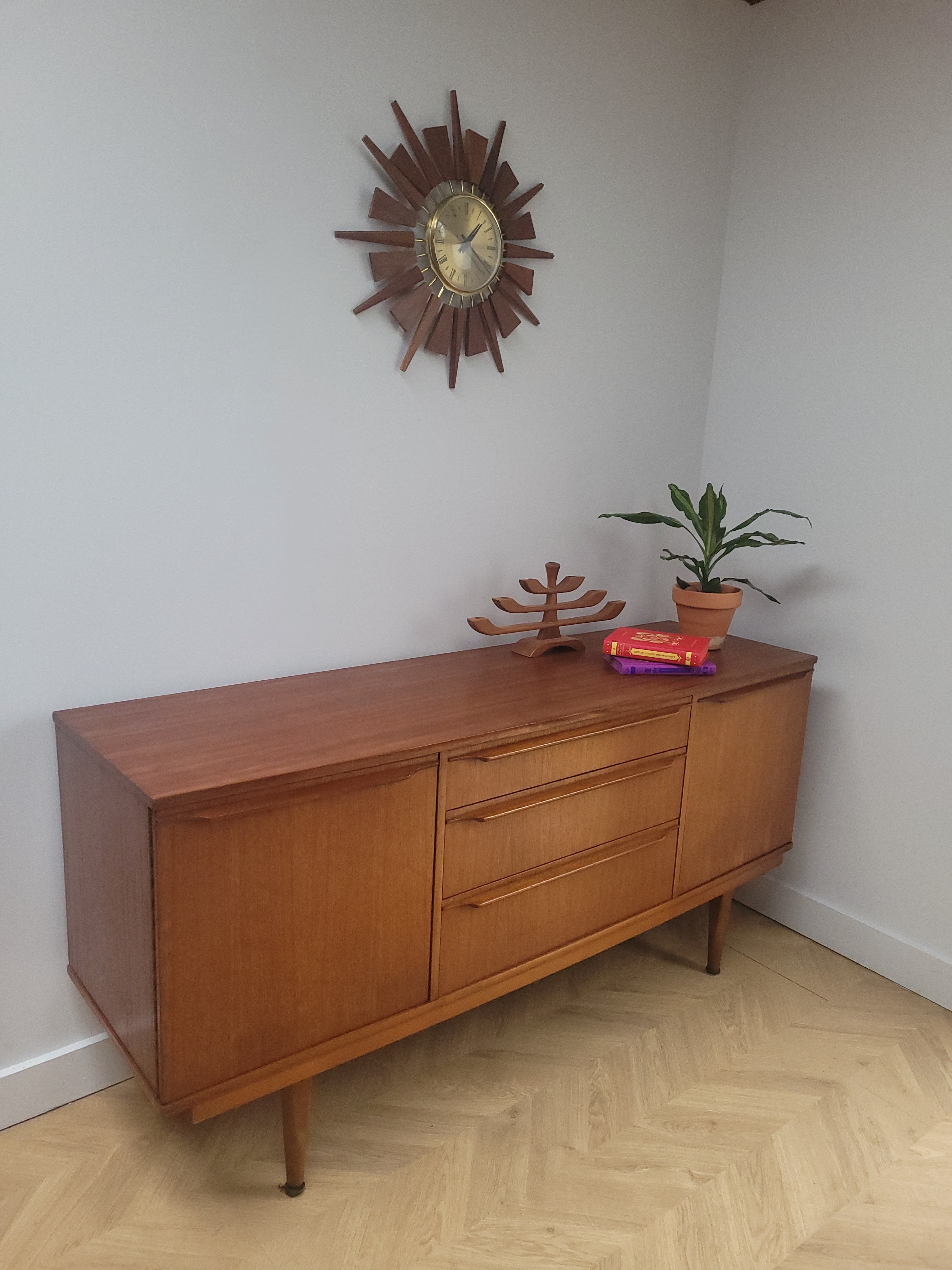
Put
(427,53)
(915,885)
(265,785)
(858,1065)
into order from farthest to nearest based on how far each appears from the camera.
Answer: (915,885) → (858,1065) → (427,53) → (265,785)

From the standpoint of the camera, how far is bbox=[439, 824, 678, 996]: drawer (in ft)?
5.82

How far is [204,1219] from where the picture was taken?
5.33ft

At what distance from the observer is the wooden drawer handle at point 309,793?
138 cm

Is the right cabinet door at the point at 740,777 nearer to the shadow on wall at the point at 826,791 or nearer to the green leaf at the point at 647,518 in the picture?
the shadow on wall at the point at 826,791

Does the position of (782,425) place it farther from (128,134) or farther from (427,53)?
(128,134)

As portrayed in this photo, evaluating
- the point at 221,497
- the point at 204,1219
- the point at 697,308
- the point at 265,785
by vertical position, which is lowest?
the point at 204,1219

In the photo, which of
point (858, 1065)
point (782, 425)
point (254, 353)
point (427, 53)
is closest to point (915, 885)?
point (858, 1065)

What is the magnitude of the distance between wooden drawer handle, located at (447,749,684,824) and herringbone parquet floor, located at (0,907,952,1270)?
67cm

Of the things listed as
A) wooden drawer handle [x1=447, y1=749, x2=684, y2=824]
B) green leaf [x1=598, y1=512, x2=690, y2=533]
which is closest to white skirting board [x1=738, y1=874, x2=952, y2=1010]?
wooden drawer handle [x1=447, y1=749, x2=684, y2=824]

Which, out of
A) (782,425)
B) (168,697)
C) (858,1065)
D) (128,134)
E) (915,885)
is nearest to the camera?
(128,134)

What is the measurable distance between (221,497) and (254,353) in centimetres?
30

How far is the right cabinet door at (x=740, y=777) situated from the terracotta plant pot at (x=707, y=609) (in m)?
0.21

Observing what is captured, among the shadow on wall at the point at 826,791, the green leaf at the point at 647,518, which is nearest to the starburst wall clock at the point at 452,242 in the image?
the green leaf at the point at 647,518

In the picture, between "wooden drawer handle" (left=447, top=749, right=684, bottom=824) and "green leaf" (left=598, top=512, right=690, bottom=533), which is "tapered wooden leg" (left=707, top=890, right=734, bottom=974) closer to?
"wooden drawer handle" (left=447, top=749, right=684, bottom=824)
